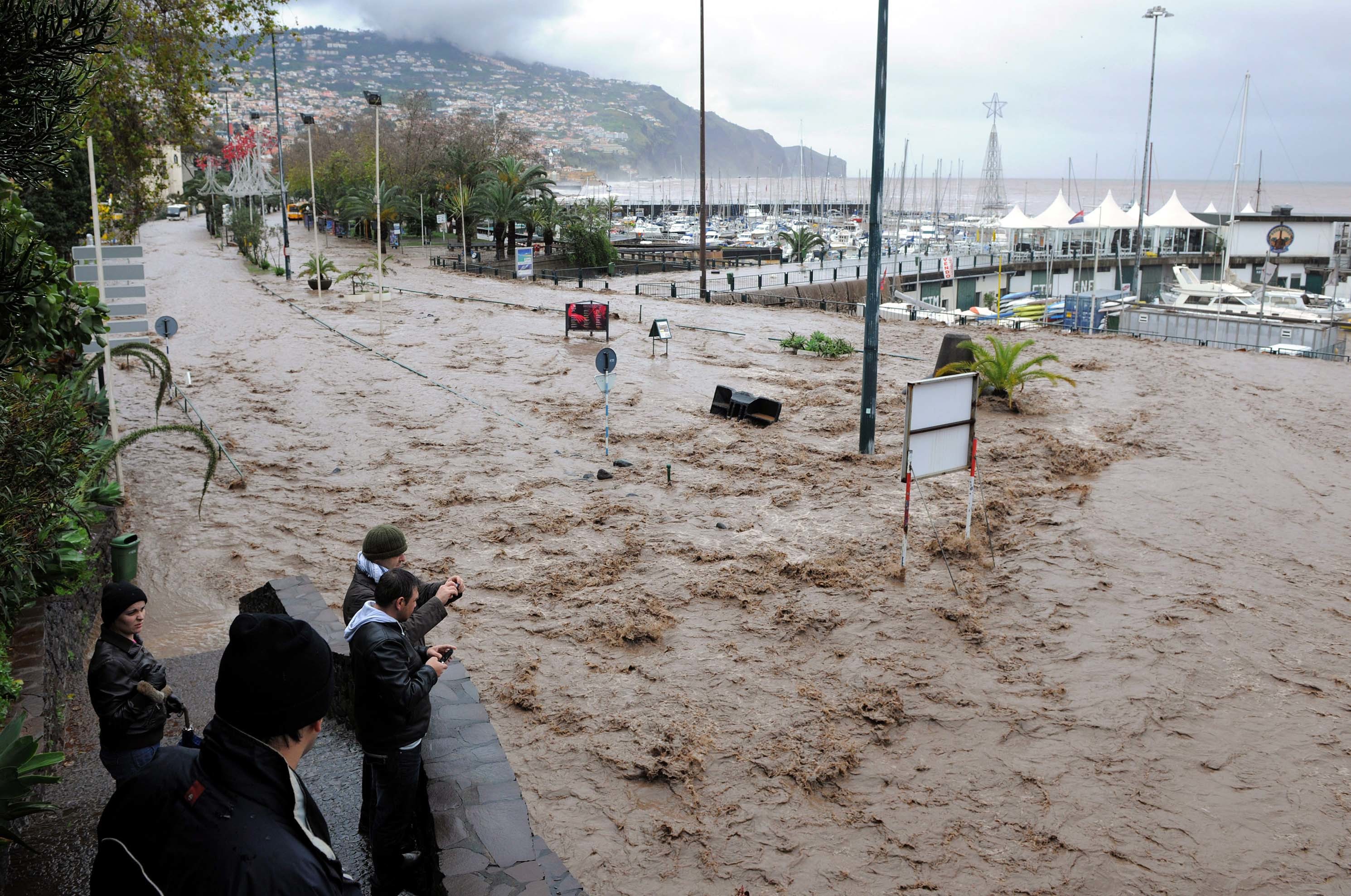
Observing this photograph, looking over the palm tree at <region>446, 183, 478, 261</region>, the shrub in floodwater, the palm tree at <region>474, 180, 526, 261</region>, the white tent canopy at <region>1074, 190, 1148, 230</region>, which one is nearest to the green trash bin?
the shrub in floodwater

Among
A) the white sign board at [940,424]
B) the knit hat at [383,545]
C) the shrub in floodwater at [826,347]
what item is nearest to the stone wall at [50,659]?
the knit hat at [383,545]

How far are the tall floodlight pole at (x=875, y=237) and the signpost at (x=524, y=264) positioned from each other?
29.7 metres

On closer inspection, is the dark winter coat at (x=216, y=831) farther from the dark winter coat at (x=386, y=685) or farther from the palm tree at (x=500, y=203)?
the palm tree at (x=500, y=203)

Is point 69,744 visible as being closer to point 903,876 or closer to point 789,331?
point 903,876

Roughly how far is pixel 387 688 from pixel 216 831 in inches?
84.9

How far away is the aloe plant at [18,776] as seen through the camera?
4.04 metres

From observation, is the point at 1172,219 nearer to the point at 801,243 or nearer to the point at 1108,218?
Result: the point at 1108,218

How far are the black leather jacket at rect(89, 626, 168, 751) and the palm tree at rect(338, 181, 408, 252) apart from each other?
51.8 metres

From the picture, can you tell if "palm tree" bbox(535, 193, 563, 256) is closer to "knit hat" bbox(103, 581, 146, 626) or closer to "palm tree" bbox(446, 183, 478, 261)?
"palm tree" bbox(446, 183, 478, 261)

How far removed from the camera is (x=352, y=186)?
6175cm

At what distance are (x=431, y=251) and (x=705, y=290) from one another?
26434 mm

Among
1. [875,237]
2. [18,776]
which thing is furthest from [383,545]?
[875,237]

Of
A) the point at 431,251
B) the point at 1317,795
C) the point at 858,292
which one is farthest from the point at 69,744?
the point at 431,251

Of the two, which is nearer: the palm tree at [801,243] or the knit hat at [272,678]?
the knit hat at [272,678]
